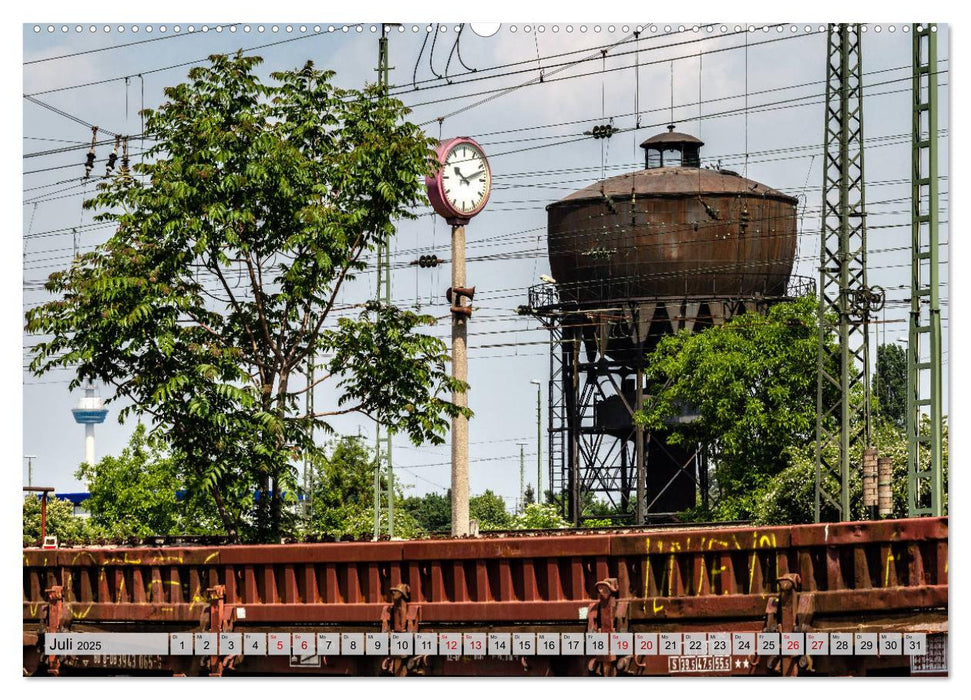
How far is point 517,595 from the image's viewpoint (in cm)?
1984

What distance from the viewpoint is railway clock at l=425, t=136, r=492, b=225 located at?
23.7 meters

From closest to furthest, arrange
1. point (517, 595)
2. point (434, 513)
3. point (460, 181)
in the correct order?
1. point (517, 595)
2. point (460, 181)
3. point (434, 513)

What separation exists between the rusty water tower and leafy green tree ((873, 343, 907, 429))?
4992mm

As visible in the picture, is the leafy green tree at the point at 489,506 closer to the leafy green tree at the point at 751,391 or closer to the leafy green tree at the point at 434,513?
the leafy green tree at the point at 434,513

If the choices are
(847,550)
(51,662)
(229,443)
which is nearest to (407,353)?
(229,443)

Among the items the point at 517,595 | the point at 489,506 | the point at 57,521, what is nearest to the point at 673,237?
the point at 57,521

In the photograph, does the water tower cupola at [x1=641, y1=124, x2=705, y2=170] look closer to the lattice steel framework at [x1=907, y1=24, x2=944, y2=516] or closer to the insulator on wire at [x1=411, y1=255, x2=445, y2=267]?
the insulator on wire at [x1=411, y1=255, x2=445, y2=267]

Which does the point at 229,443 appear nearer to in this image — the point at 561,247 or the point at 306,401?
the point at 306,401

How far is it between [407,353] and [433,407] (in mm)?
991

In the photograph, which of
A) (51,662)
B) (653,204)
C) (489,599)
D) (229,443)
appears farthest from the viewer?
(653,204)

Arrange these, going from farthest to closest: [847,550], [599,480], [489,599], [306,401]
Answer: [599,480] < [306,401] < [489,599] < [847,550]

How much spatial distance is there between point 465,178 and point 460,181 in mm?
104

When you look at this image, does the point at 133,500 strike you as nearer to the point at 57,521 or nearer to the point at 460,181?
the point at 57,521

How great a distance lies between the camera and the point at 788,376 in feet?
174
